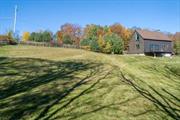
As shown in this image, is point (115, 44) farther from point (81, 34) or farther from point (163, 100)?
point (163, 100)

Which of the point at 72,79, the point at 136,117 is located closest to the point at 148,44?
the point at 72,79

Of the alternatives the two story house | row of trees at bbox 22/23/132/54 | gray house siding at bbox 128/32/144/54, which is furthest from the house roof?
row of trees at bbox 22/23/132/54

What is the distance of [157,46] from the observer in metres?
71.6

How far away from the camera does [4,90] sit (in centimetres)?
1091

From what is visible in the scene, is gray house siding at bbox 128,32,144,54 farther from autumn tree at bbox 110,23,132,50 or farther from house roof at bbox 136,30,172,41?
autumn tree at bbox 110,23,132,50

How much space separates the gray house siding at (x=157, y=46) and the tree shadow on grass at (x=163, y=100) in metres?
55.5

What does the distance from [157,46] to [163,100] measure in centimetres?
6166

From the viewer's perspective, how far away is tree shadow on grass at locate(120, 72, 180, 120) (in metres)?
10.4

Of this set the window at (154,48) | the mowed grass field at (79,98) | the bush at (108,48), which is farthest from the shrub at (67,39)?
the mowed grass field at (79,98)

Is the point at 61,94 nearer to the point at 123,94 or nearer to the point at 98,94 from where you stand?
the point at 98,94

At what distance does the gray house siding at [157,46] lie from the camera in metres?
68.9

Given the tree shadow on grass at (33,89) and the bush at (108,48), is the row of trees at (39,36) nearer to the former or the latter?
the bush at (108,48)

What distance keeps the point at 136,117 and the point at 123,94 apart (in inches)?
114

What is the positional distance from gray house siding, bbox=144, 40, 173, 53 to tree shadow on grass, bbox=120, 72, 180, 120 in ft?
182
